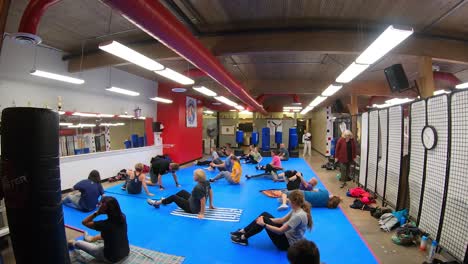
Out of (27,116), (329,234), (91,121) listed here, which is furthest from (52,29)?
(329,234)

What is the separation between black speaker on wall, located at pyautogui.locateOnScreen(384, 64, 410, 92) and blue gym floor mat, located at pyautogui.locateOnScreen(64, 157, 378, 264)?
3564mm

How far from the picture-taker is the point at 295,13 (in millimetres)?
4566

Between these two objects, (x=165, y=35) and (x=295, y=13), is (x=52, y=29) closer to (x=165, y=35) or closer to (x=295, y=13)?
(x=165, y=35)

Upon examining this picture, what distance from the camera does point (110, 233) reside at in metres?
3.31

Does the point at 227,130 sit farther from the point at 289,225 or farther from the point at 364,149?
the point at 289,225

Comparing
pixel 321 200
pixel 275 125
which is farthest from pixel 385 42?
pixel 275 125

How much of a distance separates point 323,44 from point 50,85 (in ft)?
24.3

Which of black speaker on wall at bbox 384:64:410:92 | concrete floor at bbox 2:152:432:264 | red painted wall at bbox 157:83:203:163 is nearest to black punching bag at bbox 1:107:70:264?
concrete floor at bbox 2:152:432:264

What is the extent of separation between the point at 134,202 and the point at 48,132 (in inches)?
180

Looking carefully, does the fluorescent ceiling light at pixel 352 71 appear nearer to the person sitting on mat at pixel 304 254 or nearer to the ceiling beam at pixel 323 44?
the ceiling beam at pixel 323 44

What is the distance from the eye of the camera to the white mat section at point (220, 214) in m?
5.18

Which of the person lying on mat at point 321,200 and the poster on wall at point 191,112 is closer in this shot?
the person lying on mat at point 321,200

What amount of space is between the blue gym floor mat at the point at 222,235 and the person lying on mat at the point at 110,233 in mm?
651

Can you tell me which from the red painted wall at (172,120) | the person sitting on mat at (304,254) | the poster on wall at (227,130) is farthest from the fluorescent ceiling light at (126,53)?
the poster on wall at (227,130)
